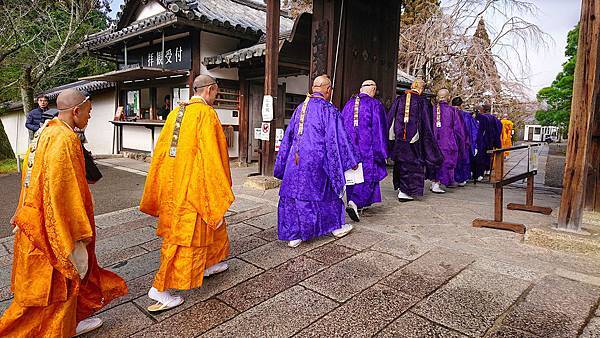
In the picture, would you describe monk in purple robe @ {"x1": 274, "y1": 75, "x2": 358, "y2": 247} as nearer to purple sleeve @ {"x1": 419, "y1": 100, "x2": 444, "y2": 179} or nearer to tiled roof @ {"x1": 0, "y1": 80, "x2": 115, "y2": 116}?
purple sleeve @ {"x1": 419, "y1": 100, "x2": 444, "y2": 179}

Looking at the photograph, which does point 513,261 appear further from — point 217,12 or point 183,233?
point 217,12

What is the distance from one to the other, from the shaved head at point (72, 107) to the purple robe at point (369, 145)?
128 inches

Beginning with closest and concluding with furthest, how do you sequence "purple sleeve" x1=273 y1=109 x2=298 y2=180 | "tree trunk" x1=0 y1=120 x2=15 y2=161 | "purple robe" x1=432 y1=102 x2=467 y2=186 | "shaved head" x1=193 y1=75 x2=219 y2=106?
"shaved head" x1=193 y1=75 x2=219 y2=106 → "purple sleeve" x1=273 y1=109 x2=298 y2=180 → "purple robe" x1=432 y1=102 x2=467 y2=186 → "tree trunk" x1=0 y1=120 x2=15 y2=161

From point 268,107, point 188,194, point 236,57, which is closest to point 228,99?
point 236,57

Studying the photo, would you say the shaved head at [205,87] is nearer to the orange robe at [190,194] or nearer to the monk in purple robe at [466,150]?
the orange robe at [190,194]

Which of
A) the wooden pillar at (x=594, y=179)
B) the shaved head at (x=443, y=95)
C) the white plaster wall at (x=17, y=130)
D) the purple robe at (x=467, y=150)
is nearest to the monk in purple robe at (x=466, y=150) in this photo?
the purple robe at (x=467, y=150)

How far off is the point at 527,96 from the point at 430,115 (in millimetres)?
9772

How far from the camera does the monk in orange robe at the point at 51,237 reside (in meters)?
2.02

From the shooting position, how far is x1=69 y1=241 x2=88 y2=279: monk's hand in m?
2.10

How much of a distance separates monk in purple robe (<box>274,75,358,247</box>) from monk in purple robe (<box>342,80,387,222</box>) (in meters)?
1.03

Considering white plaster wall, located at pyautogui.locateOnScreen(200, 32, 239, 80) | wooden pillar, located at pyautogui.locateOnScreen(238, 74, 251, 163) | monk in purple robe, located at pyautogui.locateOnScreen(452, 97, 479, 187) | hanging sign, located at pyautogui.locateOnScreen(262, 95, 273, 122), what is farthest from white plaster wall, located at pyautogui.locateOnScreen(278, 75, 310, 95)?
monk in purple robe, located at pyautogui.locateOnScreen(452, 97, 479, 187)

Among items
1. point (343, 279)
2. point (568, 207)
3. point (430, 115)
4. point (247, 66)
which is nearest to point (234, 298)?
point (343, 279)

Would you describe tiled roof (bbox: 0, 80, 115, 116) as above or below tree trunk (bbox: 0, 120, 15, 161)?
above

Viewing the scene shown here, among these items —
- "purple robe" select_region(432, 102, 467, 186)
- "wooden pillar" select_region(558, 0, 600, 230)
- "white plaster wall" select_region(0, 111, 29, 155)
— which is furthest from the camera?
"white plaster wall" select_region(0, 111, 29, 155)
